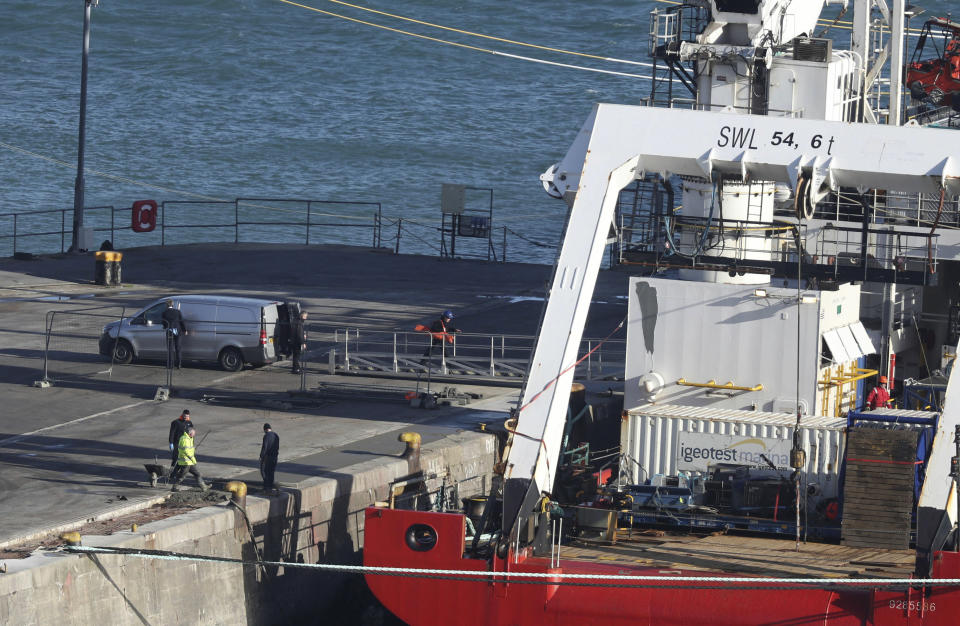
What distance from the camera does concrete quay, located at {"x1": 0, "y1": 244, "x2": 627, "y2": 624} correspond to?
61.3ft

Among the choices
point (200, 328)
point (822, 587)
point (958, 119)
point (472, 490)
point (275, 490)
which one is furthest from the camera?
point (958, 119)

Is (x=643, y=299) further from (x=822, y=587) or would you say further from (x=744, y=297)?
(x=822, y=587)

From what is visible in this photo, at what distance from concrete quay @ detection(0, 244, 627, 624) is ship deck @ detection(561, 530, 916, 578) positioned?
14.9 feet

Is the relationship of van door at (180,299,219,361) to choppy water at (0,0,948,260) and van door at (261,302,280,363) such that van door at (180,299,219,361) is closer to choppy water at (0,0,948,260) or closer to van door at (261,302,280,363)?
van door at (261,302,280,363)

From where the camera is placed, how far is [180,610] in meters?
19.2

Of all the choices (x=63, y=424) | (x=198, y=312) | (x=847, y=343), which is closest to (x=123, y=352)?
(x=198, y=312)

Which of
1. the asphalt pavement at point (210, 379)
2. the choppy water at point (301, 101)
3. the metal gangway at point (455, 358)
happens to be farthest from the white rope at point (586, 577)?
the choppy water at point (301, 101)

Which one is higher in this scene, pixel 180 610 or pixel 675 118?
pixel 675 118

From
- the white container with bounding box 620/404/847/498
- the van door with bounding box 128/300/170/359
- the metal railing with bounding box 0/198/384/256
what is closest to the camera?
the white container with bounding box 620/404/847/498

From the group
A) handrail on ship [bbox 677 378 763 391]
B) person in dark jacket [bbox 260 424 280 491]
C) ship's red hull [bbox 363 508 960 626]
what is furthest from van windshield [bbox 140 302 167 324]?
ship's red hull [bbox 363 508 960 626]

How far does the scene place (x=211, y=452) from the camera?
24.6 m

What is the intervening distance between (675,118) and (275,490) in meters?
8.32

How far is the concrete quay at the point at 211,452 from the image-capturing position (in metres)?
18.7

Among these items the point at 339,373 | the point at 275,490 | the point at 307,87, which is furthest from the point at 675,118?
the point at 307,87
